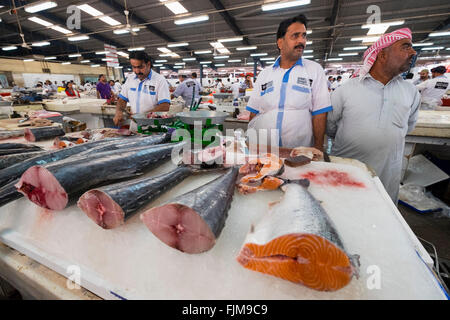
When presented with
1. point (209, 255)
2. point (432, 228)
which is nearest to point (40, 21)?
point (209, 255)

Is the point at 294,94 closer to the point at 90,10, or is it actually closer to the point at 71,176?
the point at 71,176

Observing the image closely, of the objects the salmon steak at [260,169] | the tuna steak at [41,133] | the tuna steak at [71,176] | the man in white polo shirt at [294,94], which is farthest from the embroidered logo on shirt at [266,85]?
the tuna steak at [41,133]

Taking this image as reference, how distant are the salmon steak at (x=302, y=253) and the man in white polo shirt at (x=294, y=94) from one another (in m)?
2.00

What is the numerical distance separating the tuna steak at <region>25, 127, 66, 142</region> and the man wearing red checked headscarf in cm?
377

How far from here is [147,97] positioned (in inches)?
165

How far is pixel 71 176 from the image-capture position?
119 cm

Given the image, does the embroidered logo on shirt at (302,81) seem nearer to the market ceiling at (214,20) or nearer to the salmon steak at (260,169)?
the salmon steak at (260,169)

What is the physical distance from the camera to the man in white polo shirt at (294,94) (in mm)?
2506

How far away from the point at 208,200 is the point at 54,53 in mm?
32888

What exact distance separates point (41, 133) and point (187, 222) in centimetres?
290

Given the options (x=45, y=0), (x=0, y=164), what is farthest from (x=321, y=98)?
(x=45, y=0)

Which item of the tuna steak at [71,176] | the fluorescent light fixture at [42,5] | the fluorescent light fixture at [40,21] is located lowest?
the tuna steak at [71,176]

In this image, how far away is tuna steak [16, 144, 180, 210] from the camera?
1.15 meters

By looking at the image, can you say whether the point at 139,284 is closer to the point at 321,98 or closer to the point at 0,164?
the point at 0,164
